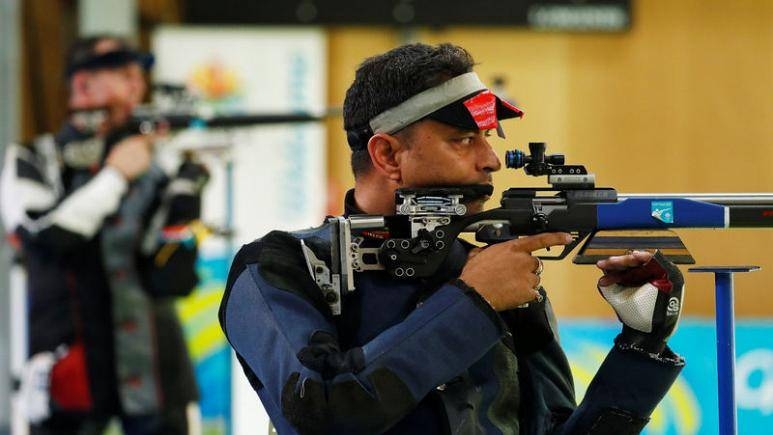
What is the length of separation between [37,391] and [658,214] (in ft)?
9.02

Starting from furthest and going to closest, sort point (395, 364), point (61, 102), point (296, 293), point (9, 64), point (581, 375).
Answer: point (61, 102) < point (9, 64) < point (581, 375) < point (296, 293) < point (395, 364)

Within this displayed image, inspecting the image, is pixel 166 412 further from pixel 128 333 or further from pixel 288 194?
pixel 288 194

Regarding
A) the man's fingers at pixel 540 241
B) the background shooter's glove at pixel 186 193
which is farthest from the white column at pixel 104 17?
the man's fingers at pixel 540 241

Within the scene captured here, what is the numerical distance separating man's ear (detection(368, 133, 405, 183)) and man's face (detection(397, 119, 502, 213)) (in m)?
0.02

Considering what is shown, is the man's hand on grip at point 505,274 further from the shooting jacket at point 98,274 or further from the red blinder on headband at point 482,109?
the shooting jacket at point 98,274

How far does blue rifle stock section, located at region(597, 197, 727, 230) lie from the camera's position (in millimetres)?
1806

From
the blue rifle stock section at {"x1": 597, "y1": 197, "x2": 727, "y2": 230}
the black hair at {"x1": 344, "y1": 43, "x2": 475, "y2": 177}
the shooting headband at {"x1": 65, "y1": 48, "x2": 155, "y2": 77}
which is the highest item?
the shooting headband at {"x1": 65, "y1": 48, "x2": 155, "y2": 77}

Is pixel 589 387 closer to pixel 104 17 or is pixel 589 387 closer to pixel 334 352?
pixel 334 352

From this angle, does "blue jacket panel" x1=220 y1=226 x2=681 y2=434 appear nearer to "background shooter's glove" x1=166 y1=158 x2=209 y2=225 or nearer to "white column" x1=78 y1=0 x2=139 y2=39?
"background shooter's glove" x1=166 y1=158 x2=209 y2=225

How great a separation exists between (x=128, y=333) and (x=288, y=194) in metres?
3.45

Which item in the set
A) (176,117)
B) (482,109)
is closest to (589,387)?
(482,109)

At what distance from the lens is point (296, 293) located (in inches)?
68.7

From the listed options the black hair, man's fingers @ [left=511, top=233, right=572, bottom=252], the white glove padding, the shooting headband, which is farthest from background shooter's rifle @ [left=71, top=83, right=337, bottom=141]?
man's fingers @ [left=511, top=233, right=572, bottom=252]

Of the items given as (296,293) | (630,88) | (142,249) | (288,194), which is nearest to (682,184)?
(630,88)
